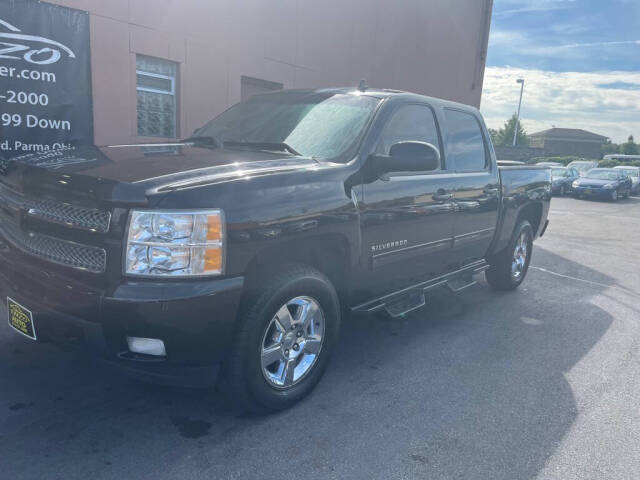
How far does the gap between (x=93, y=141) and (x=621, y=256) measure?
895 cm

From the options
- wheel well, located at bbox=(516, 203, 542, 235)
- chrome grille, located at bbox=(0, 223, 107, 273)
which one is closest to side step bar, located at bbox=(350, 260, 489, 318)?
wheel well, located at bbox=(516, 203, 542, 235)

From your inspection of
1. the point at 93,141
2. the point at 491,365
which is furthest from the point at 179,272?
the point at 93,141

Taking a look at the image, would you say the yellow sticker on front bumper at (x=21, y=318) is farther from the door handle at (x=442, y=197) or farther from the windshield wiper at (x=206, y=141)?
the door handle at (x=442, y=197)

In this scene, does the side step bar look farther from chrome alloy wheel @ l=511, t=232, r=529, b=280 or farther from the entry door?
chrome alloy wheel @ l=511, t=232, r=529, b=280

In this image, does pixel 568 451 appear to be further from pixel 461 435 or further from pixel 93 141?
pixel 93 141

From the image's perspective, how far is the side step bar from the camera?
396 centimetres

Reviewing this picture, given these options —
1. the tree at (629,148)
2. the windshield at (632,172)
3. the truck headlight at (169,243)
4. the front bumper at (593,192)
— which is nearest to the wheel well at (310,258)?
the truck headlight at (169,243)

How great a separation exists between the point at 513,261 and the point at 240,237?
172 inches

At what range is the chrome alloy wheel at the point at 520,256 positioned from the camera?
20.6 ft

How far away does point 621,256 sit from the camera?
9.62 metres

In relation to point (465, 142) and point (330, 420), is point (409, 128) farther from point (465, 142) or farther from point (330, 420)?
point (330, 420)

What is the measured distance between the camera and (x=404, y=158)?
3607mm

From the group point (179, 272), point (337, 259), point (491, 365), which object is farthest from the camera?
point (491, 365)

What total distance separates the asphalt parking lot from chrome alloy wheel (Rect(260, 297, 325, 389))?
24 centimetres
